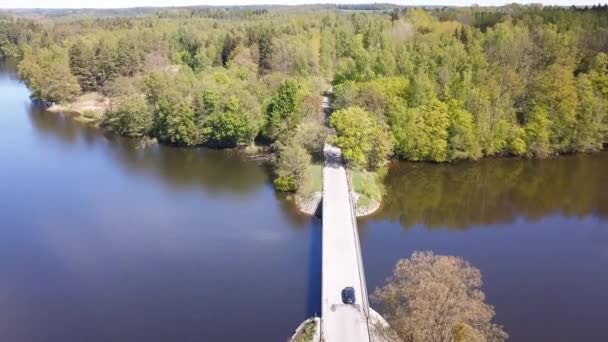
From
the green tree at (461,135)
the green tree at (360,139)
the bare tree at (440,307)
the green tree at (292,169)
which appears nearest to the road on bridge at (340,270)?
the green tree at (292,169)

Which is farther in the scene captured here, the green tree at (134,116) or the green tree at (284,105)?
the green tree at (134,116)

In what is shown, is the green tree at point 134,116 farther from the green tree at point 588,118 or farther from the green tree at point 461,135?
the green tree at point 588,118

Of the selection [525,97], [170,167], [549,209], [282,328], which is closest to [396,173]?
[549,209]

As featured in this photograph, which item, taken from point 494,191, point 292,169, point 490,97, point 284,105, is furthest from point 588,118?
point 292,169

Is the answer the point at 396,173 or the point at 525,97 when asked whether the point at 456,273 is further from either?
the point at 525,97

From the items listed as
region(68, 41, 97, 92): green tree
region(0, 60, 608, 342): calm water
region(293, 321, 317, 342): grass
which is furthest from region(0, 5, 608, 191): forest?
region(293, 321, 317, 342): grass

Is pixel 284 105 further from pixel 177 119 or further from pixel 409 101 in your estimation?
pixel 409 101
